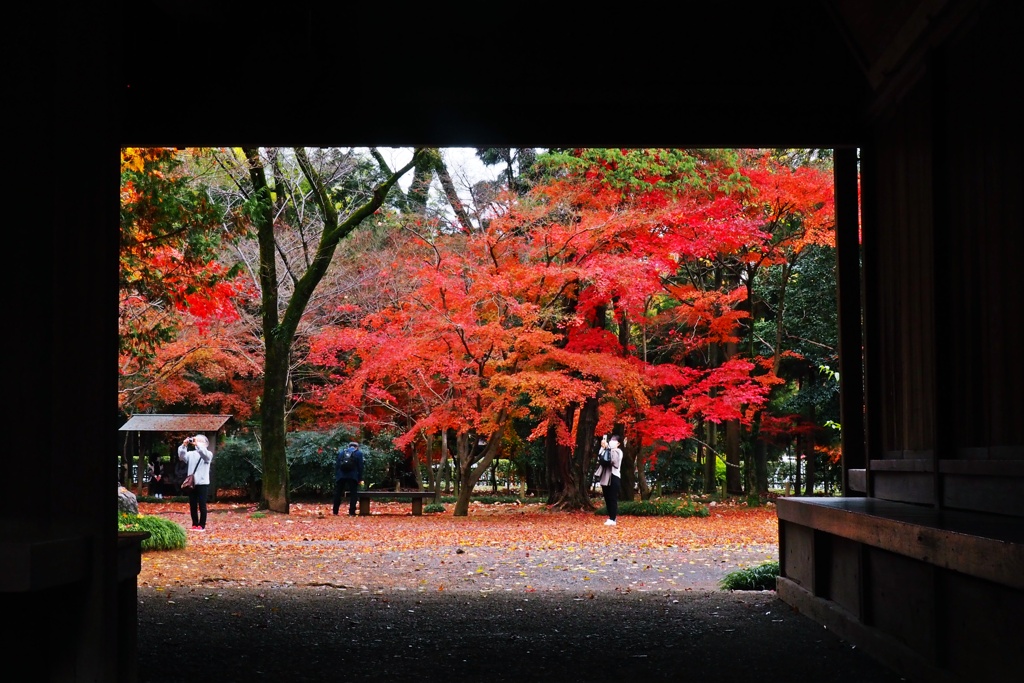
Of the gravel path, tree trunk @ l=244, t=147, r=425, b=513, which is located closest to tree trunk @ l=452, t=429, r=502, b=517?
tree trunk @ l=244, t=147, r=425, b=513

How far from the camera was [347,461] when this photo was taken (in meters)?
17.8

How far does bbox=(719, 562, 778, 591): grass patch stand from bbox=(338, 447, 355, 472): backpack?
1030cm

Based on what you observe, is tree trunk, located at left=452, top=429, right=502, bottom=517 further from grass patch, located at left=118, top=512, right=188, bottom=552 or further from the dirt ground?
grass patch, located at left=118, top=512, right=188, bottom=552

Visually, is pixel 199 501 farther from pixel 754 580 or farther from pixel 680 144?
pixel 680 144

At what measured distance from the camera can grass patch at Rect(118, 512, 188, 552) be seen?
1124cm

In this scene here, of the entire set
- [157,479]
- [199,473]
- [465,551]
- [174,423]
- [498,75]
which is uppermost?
[498,75]

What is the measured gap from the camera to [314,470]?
69.0 ft

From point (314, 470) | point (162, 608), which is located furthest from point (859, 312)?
point (314, 470)

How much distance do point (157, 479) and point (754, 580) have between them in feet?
57.6

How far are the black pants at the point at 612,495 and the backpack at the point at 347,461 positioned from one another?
4883 mm
